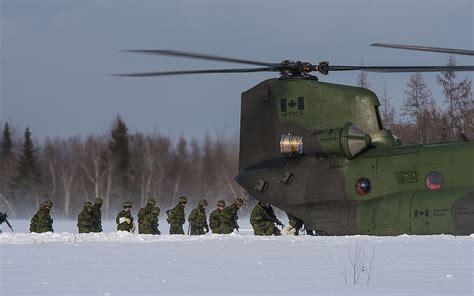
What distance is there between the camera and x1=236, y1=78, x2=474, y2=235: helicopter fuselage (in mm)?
16453

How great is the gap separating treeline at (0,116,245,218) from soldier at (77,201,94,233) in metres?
23.9

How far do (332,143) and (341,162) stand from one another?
0.53m

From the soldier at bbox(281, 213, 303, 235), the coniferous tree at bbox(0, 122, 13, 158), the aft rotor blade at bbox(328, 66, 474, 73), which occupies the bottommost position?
the soldier at bbox(281, 213, 303, 235)

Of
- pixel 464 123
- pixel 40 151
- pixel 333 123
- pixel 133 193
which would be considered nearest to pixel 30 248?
pixel 333 123

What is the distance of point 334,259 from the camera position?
40.0 feet

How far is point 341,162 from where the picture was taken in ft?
59.2

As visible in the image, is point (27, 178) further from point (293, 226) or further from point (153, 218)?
point (293, 226)

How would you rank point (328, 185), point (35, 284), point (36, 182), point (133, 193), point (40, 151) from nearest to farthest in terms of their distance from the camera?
point (35, 284), point (328, 185), point (133, 193), point (36, 182), point (40, 151)

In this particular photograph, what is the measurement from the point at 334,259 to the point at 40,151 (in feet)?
161

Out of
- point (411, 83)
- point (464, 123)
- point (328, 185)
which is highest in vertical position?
point (411, 83)

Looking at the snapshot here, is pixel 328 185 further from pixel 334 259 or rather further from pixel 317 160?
pixel 334 259

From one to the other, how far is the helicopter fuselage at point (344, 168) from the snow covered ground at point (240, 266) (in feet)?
4.12

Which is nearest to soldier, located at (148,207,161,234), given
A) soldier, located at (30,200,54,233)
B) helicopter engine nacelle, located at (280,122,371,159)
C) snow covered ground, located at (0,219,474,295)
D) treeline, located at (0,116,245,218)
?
soldier, located at (30,200,54,233)

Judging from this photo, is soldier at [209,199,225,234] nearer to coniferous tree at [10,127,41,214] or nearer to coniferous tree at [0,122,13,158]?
coniferous tree at [10,127,41,214]
